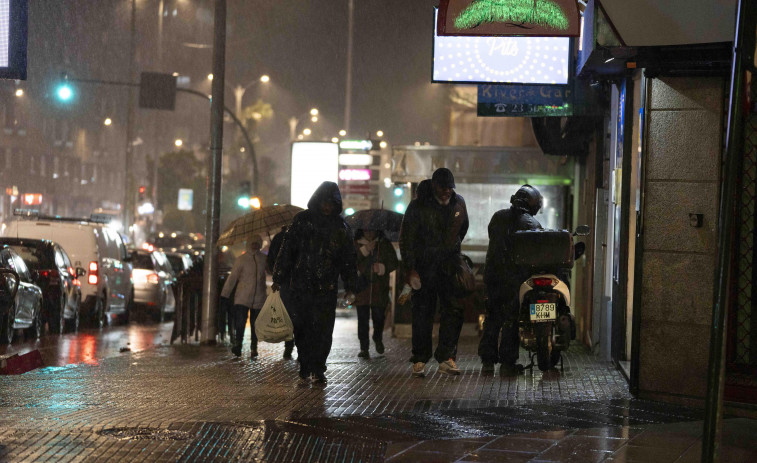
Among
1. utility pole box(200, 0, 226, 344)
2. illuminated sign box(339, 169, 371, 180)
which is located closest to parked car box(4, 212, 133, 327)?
utility pole box(200, 0, 226, 344)

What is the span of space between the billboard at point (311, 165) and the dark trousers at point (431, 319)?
2942 cm

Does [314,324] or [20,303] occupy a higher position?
[314,324]

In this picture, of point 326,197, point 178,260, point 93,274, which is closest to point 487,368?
point 326,197

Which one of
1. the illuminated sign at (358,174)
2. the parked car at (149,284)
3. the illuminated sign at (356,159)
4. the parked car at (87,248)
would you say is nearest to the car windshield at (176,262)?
the parked car at (149,284)

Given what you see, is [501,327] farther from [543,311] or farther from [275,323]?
[275,323]

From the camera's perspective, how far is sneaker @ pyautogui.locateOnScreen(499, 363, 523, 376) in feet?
34.7

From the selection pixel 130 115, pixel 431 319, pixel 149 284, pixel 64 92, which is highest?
pixel 130 115

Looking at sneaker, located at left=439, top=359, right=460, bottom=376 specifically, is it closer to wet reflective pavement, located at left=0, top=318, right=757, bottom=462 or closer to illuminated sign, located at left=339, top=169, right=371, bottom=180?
→ wet reflective pavement, located at left=0, top=318, right=757, bottom=462

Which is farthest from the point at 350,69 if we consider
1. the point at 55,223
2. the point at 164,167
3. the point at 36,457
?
the point at 36,457

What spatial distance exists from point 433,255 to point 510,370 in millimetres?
1404

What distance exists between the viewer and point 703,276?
859 centimetres

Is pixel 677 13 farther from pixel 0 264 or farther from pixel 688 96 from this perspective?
pixel 0 264

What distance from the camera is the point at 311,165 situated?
39.8 meters

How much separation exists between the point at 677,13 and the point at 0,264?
10.4 metres
